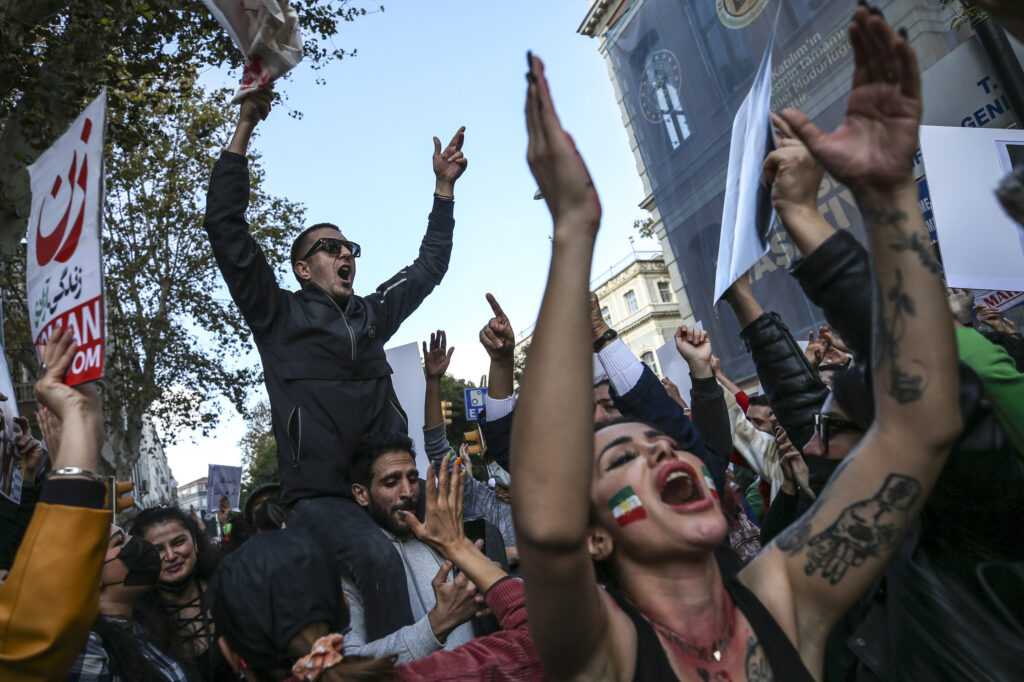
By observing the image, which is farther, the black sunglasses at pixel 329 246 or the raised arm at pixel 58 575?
the black sunglasses at pixel 329 246

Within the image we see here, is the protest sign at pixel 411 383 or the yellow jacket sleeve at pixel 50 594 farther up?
the protest sign at pixel 411 383

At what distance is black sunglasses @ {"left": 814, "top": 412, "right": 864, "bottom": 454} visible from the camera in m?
1.97

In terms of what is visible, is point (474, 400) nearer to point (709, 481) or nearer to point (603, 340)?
point (603, 340)

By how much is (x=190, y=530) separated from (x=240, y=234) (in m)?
1.85

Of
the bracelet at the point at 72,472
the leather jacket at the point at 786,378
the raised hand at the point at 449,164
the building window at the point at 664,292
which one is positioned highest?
the building window at the point at 664,292

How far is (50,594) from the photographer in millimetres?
1637

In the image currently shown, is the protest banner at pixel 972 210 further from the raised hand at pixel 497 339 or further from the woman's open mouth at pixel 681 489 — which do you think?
the woman's open mouth at pixel 681 489

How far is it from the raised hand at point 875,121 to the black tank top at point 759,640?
93 cm

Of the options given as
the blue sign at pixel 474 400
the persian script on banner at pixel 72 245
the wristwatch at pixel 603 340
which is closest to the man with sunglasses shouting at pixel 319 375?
the persian script on banner at pixel 72 245

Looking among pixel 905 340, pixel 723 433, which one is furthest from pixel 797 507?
pixel 905 340

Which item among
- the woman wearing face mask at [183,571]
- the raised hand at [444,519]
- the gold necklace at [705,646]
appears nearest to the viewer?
the gold necklace at [705,646]

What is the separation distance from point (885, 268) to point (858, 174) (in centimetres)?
22

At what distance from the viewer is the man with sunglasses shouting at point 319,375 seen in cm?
268

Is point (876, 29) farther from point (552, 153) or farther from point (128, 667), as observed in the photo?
point (128, 667)
